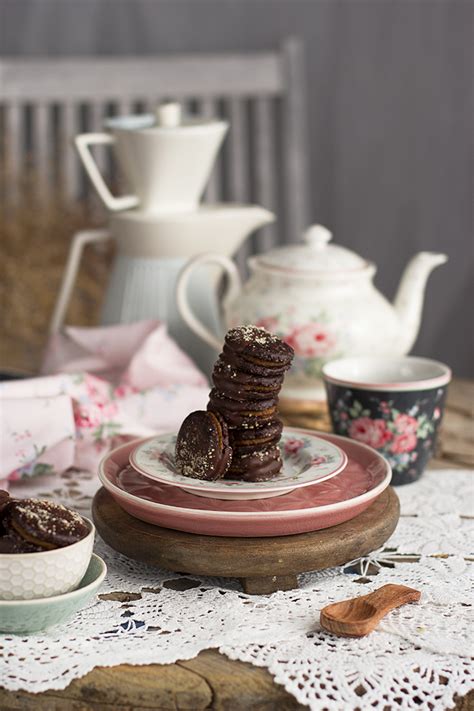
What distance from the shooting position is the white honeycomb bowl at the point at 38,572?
2.24 feet

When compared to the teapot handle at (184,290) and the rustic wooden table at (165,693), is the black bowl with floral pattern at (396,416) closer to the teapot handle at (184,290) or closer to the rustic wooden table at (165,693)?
the teapot handle at (184,290)

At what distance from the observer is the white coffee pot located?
137 centimetres

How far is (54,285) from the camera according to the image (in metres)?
2.38

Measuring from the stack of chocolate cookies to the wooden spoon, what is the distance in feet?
0.47

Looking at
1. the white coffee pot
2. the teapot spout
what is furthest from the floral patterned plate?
the white coffee pot

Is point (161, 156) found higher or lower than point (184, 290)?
higher

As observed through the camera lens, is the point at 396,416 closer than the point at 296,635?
No

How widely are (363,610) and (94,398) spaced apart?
1.58ft

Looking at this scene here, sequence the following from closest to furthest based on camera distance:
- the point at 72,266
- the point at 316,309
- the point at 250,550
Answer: the point at 250,550 → the point at 316,309 → the point at 72,266

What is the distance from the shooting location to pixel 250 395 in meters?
0.84

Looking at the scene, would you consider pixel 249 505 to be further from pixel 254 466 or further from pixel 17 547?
pixel 17 547

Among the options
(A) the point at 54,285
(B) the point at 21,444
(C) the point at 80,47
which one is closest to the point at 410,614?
(B) the point at 21,444

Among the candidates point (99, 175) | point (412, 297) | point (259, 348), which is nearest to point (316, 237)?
point (412, 297)

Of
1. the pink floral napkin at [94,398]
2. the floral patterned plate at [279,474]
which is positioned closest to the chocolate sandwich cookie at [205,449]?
the floral patterned plate at [279,474]
